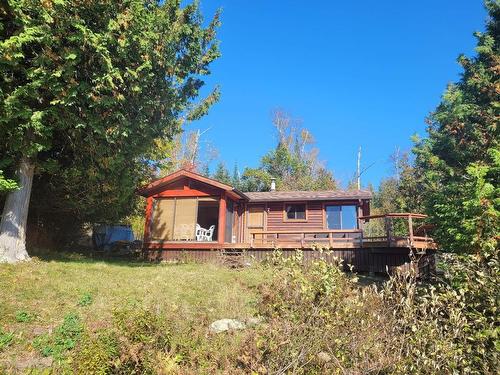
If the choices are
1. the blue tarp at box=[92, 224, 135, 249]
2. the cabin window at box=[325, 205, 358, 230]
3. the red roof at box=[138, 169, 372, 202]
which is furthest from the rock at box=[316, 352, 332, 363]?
the blue tarp at box=[92, 224, 135, 249]

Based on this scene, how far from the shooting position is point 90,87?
Result: 10.5 m

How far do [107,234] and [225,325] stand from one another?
652 inches

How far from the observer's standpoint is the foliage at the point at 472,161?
6434mm

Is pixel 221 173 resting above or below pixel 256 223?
above

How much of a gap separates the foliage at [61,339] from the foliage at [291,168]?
Result: 29.5 m

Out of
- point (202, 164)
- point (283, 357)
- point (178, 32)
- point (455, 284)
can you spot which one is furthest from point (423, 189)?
point (283, 357)

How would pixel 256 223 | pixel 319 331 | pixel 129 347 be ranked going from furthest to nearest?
1. pixel 256 223
2. pixel 129 347
3. pixel 319 331

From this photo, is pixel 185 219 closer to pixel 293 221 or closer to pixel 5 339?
pixel 293 221

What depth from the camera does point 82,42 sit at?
10.2 m

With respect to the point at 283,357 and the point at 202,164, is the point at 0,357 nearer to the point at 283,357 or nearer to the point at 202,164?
the point at 283,357

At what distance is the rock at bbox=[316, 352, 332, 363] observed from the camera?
4695 mm

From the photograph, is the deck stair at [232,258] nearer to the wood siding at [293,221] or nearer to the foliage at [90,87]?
the wood siding at [293,221]

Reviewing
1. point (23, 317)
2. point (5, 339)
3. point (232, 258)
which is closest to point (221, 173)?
point (232, 258)

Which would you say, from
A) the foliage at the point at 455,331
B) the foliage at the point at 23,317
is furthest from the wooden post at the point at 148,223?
the foliage at the point at 455,331
